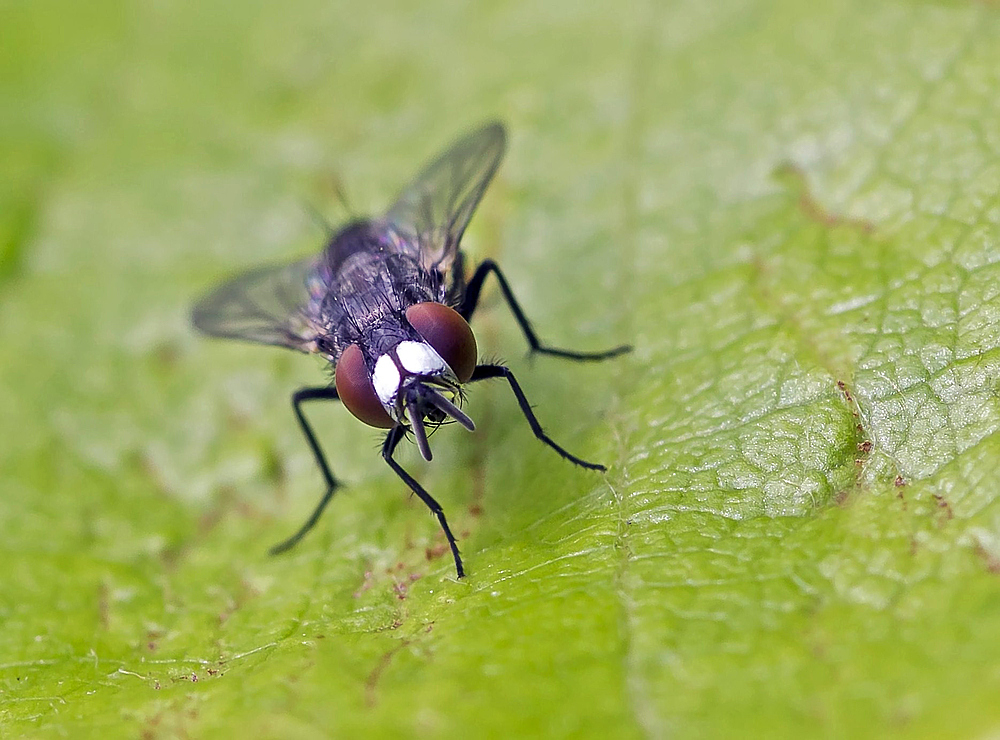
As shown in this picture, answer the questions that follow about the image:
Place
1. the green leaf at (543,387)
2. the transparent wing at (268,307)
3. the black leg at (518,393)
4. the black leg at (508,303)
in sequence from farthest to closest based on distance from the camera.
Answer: the transparent wing at (268,307), the black leg at (508,303), the black leg at (518,393), the green leaf at (543,387)

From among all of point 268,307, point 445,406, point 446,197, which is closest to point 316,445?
point 268,307

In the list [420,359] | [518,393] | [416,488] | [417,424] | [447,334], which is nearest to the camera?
[417,424]

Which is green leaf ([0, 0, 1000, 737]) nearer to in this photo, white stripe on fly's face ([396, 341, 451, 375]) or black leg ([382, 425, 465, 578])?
black leg ([382, 425, 465, 578])

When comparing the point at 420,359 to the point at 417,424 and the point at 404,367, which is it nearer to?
the point at 404,367

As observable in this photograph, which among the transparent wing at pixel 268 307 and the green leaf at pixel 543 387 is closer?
the green leaf at pixel 543 387

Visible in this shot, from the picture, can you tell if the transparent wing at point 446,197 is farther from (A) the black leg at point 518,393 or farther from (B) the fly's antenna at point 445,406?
(B) the fly's antenna at point 445,406

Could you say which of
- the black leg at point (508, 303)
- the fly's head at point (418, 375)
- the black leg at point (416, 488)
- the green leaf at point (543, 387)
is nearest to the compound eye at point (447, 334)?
the fly's head at point (418, 375)

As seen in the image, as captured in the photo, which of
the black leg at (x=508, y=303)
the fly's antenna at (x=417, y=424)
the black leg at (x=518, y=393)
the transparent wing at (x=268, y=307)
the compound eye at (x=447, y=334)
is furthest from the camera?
the transparent wing at (x=268, y=307)

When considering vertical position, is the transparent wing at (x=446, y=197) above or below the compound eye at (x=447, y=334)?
above
